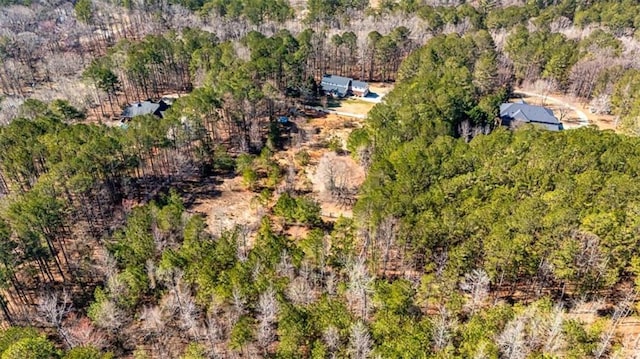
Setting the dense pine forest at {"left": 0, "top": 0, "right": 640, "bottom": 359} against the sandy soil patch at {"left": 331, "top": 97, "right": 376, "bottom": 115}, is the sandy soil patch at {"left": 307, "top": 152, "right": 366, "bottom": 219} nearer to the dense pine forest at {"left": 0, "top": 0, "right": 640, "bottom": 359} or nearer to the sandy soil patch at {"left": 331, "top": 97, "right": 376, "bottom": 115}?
the dense pine forest at {"left": 0, "top": 0, "right": 640, "bottom": 359}

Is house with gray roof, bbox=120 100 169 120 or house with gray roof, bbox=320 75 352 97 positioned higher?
house with gray roof, bbox=320 75 352 97

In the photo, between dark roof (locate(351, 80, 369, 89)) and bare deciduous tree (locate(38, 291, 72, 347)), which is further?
dark roof (locate(351, 80, 369, 89))

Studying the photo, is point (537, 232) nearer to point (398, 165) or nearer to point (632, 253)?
point (632, 253)

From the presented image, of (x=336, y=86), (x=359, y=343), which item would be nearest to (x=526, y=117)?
(x=336, y=86)

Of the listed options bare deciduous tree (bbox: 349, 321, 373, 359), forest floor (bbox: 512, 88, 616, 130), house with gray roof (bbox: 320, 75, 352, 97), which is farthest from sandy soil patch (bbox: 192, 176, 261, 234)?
forest floor (bbox: 512, 88, 616, 130)

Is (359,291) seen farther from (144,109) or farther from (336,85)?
(336,85)

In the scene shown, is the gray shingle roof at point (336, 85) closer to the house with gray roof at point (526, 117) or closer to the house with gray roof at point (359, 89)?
the house with gray roof at point (359, 89)

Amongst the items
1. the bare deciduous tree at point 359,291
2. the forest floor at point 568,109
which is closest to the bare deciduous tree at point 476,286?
the bare deciduous tree at point 359,291
